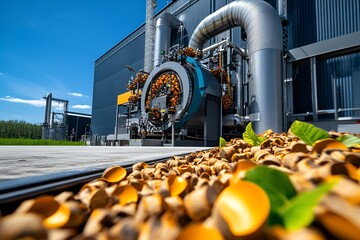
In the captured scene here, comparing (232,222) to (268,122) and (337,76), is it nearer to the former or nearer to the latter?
(268,122)

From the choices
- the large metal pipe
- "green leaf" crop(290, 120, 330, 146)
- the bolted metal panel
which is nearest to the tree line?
the large metal pipe

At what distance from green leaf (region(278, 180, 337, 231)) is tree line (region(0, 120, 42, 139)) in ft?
49.5

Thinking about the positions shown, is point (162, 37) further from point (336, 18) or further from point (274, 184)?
point (274, 184)

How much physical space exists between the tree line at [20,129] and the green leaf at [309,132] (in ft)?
48.9

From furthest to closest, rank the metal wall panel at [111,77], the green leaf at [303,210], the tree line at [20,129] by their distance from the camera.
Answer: the tree line at [20,129], the metal wall panel at [111,77], the green leaf at [303,210]

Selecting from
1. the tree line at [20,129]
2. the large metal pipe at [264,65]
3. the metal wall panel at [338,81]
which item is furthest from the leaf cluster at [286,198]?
the tree line at [20,129]

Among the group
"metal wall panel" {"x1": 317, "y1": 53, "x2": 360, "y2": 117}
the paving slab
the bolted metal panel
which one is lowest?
the paving slab

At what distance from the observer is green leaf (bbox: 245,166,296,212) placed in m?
0.25

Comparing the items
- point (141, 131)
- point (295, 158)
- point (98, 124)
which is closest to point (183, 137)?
point (141, 131)

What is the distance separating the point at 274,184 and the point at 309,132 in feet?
1.24

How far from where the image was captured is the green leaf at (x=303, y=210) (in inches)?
7.5

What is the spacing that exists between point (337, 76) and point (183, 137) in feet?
8.85

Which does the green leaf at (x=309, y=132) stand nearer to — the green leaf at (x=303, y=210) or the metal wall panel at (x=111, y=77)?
the green leaf at (x=303, y=210)

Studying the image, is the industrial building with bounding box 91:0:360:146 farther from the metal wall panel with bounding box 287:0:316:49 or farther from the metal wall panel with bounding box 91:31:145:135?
the metal wall panel with bounding box 91:31:145:135
